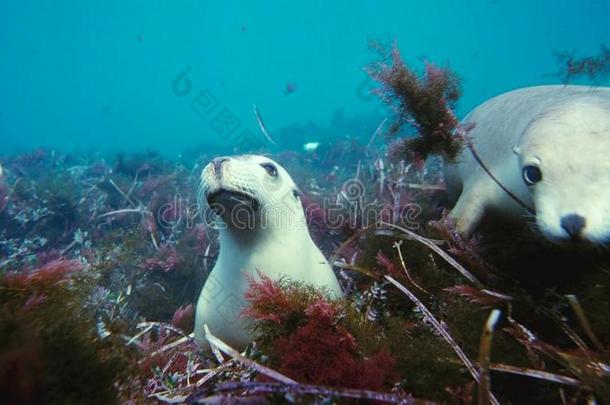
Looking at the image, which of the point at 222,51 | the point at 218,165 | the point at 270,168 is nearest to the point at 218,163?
the point at 218,165

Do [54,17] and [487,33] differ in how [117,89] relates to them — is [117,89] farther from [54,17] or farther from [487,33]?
[487,33]

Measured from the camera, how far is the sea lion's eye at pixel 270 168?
2616 millimetres

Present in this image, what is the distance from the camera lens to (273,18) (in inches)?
4683

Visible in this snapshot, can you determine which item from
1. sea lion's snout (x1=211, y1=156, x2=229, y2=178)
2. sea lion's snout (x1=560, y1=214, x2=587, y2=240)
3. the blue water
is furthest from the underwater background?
the blue water

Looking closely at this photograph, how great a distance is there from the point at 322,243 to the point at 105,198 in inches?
216

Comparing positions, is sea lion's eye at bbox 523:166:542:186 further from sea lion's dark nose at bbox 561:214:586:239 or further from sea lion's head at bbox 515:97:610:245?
sea lion's dark nose at bbox 561:214:586:239

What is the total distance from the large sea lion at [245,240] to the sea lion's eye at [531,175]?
1332 millimetres

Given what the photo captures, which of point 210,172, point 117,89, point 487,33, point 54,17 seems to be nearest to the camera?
point 210,172

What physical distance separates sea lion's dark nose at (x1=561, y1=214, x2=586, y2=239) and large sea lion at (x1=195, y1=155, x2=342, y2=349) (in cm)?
133

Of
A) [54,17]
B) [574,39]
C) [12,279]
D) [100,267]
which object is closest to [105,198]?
[100,267]

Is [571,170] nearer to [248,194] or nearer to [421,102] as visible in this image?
[421,102]

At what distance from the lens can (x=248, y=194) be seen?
2305 millimetres

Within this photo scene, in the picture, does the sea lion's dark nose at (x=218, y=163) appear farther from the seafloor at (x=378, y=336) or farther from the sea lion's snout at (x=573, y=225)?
the sea lion's snout at (x=573, y=225)

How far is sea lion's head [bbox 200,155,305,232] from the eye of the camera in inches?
89.4
